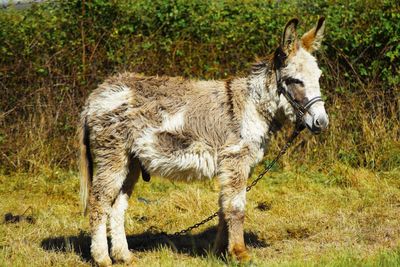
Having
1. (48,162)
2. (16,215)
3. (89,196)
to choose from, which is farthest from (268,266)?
(48,162)

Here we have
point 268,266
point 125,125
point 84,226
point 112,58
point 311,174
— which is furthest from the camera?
point 112,58

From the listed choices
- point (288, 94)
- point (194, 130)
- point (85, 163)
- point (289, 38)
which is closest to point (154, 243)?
point (85, 163)

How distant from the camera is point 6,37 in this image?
9266 millimetres

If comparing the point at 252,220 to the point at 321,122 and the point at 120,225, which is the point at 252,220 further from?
the point at 321,122

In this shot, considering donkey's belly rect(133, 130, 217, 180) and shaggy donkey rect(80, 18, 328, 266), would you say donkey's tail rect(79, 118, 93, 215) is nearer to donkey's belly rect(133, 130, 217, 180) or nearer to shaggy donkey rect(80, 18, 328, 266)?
shaggy donkey rect(80, 18, 328, 266)

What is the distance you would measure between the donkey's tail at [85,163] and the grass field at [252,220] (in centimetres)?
55

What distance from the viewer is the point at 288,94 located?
573 cm

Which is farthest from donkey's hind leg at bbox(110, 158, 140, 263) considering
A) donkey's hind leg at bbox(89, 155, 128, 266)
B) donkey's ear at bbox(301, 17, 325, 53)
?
donkey's ear at bbox(301, 17, 325, 53)

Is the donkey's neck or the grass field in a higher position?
the donkey's neck

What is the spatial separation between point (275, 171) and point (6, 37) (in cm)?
423

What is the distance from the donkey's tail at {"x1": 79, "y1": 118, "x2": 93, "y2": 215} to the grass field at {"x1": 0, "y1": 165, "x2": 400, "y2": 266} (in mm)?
555

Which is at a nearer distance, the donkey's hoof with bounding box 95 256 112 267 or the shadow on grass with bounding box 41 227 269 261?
the donkey's hoof with bounding box 95 256 112 267

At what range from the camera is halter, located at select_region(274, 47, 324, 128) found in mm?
5547

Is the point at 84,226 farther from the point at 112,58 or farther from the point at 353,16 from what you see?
the point at 353,16
